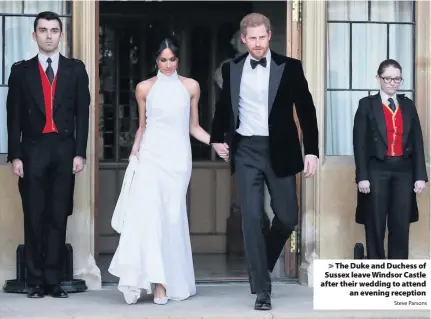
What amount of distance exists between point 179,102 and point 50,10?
1489 mm

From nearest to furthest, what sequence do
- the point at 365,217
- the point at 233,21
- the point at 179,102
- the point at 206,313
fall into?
the point at 206,313, the point at 179,102, the point at 365,217, the point at 233,21

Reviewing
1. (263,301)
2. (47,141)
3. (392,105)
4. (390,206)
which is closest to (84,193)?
(47,141)

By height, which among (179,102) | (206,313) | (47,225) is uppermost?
(179,102)

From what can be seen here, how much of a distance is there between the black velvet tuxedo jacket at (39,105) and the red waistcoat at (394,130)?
7.51 ft

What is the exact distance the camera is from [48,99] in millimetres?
8516

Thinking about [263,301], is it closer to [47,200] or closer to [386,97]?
[47,200]

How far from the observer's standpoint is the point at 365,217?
895 centimetres

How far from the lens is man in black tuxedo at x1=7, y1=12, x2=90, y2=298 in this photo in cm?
847

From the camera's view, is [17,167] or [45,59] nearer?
[17,167]

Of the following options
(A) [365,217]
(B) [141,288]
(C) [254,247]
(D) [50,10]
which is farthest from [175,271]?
(D) [50,10]

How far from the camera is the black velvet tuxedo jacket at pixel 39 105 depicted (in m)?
8.48

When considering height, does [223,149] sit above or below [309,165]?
above

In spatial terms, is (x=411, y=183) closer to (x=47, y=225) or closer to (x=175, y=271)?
(x=175, y=271)

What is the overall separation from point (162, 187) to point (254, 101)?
100 cm
